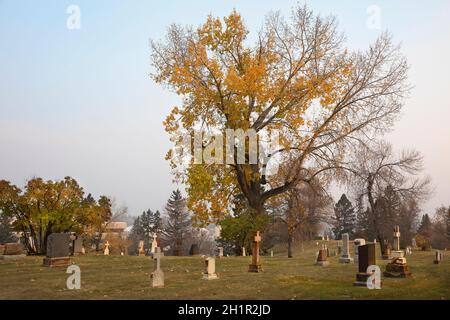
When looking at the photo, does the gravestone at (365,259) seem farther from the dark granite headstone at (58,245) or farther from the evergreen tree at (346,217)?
the evergreen tree at (346,217)

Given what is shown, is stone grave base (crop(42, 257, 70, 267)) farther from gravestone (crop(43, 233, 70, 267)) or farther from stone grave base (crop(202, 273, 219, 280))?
stone grave base (crop(202, 273, 219, 280))

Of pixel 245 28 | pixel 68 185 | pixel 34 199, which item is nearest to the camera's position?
pixel 245 28

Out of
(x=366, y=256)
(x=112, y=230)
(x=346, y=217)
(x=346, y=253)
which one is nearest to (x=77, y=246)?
(x=346, y=253)

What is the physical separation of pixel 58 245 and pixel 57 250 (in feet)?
0.86

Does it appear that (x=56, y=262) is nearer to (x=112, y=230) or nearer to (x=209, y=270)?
(x=209, y=270)

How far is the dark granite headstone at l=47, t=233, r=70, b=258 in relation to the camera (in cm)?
1770

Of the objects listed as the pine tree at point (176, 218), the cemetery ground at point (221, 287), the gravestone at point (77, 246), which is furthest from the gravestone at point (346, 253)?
the pine tree at point (176, 218)

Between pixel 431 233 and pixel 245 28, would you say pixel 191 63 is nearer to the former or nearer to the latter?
pixel 245 28

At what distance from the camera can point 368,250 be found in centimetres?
1238

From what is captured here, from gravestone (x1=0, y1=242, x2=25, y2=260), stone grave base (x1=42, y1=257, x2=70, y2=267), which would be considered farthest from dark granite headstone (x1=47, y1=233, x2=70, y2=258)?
gravestone (x1=0, y1=242, x2=25, y2=260)

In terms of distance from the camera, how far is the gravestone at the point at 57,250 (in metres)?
17.8

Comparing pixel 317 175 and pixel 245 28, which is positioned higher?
pixel 245 28
